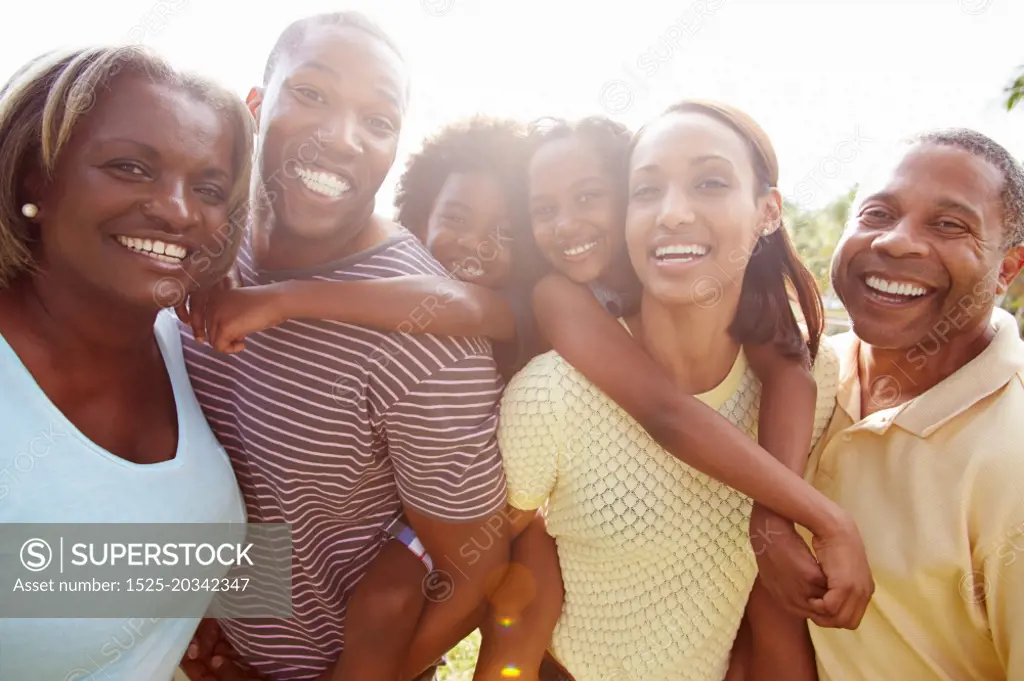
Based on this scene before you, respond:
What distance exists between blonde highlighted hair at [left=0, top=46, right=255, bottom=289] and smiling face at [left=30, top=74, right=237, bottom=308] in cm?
2

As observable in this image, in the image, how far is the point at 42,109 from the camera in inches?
61.2

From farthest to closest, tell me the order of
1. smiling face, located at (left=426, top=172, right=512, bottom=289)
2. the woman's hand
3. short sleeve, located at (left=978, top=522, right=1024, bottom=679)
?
smiling face, located at (left=426, top=172, right=512, bottom=289) → the woman's hand → short sleeve, located at (left=978, top=522, right=1024, bottom=679)

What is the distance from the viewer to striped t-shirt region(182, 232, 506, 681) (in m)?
1.86

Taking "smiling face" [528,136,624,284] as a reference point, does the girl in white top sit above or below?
below

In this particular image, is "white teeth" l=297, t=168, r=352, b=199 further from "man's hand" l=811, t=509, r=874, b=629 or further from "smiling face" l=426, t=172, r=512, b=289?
"man's hand" l=811, t=509, r=874, b=629

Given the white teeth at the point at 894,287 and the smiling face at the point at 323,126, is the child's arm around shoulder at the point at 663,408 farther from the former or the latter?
the smiling face at the point at 323,126

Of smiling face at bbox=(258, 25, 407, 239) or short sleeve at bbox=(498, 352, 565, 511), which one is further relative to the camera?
short sleeve at bbox=(498, 352, 565, 511)

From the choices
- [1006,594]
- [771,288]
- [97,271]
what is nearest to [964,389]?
[1006,594]

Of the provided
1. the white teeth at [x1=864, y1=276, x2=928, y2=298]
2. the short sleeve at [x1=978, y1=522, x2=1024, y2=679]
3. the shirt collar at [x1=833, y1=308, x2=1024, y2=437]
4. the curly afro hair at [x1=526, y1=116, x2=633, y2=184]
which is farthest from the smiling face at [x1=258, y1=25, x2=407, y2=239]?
the short sleeve at [x1=978, y1=522, x2=1024, y2=679]

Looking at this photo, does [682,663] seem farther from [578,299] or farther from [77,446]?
[77,446]

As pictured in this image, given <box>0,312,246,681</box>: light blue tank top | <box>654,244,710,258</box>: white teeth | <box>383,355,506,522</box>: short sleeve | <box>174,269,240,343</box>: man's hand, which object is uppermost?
<box>654,244,710,258</box>: white teeth

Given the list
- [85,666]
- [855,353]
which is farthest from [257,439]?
[855,353]

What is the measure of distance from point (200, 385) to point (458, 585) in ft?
3.17

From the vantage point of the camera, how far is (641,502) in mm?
2031
